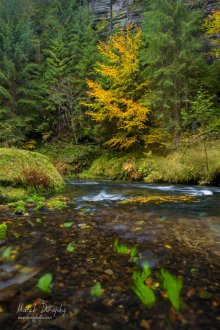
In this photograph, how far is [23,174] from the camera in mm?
8039

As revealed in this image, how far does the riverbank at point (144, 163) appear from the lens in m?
11.4

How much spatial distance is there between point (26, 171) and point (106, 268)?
19.3 ft

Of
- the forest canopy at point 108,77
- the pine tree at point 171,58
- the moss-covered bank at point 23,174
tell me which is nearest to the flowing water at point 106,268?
the moss-covered bank at point 23,174

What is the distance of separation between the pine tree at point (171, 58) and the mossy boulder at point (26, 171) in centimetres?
774

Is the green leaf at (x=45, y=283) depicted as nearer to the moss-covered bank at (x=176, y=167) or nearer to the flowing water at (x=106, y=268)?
the flowing water at (x=106, y=268)

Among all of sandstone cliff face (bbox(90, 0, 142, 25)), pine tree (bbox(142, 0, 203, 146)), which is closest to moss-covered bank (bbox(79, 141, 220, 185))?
pine tree (bbox(142, 0, 203, 146))

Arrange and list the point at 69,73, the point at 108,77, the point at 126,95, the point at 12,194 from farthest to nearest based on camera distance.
Answer: the point at 69,73
the point at 108,77
the point at 126,95
the point at 12,194

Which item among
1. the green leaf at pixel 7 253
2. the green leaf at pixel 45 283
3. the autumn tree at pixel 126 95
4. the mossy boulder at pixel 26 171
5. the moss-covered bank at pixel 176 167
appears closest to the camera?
the green leaf at pixel 45 283

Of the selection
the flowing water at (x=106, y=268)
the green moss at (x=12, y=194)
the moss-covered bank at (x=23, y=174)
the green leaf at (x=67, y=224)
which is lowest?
the flowing water at (x=106, y=268)

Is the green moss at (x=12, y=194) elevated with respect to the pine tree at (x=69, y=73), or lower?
lower

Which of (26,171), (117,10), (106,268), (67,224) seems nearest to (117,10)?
(117,10)

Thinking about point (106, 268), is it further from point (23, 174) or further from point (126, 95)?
point (126, 95)

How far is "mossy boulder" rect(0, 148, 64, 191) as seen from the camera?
25.4ft

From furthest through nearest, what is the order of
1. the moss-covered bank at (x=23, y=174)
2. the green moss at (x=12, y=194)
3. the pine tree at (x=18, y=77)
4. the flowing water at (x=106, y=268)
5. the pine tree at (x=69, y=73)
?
the pine tree at (x=18, y=77) < the pine tree at (x=69, y=73) < the moss-covered bank at (x=23, y=174) < the green moss at (x=12, y=194) < the flowing water at (x=106, y=268)
